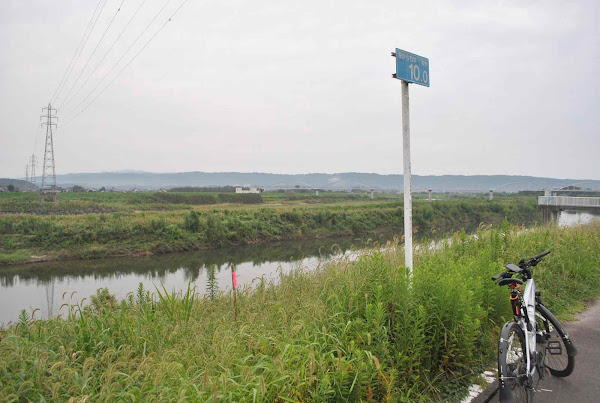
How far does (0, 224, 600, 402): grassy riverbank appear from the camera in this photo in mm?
2562

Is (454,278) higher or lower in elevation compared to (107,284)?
higher

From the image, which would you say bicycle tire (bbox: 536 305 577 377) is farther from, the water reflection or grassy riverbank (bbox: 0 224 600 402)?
the water reflection

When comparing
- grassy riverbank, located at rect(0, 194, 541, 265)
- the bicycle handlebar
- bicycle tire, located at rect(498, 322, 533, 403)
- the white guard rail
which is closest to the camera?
bicycle tire, located at rect(498, 322, 533, 403)

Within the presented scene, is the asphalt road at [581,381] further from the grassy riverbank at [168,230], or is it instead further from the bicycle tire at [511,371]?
the grassy riverbank at [168,230]

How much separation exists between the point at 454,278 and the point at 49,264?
22305 millimetres

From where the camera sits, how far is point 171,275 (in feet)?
59.0

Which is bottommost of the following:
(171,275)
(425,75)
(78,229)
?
(171,275)

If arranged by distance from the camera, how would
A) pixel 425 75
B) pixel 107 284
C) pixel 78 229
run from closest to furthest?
pixel 425 75 < pixel 107 284 < pixel 78 229

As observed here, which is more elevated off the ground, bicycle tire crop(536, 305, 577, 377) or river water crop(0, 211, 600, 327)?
bicycle tire crop(536, 305, 577, 377)

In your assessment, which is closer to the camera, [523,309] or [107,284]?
[523,309]

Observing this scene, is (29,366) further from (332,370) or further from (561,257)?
(561,257)

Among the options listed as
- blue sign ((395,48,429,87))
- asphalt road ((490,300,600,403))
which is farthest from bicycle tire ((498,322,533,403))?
blue sign ((395,48,429,87))

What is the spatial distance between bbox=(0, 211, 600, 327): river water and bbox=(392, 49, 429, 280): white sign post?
8.09 meters

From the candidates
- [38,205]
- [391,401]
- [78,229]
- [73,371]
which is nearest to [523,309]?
[391,401]
